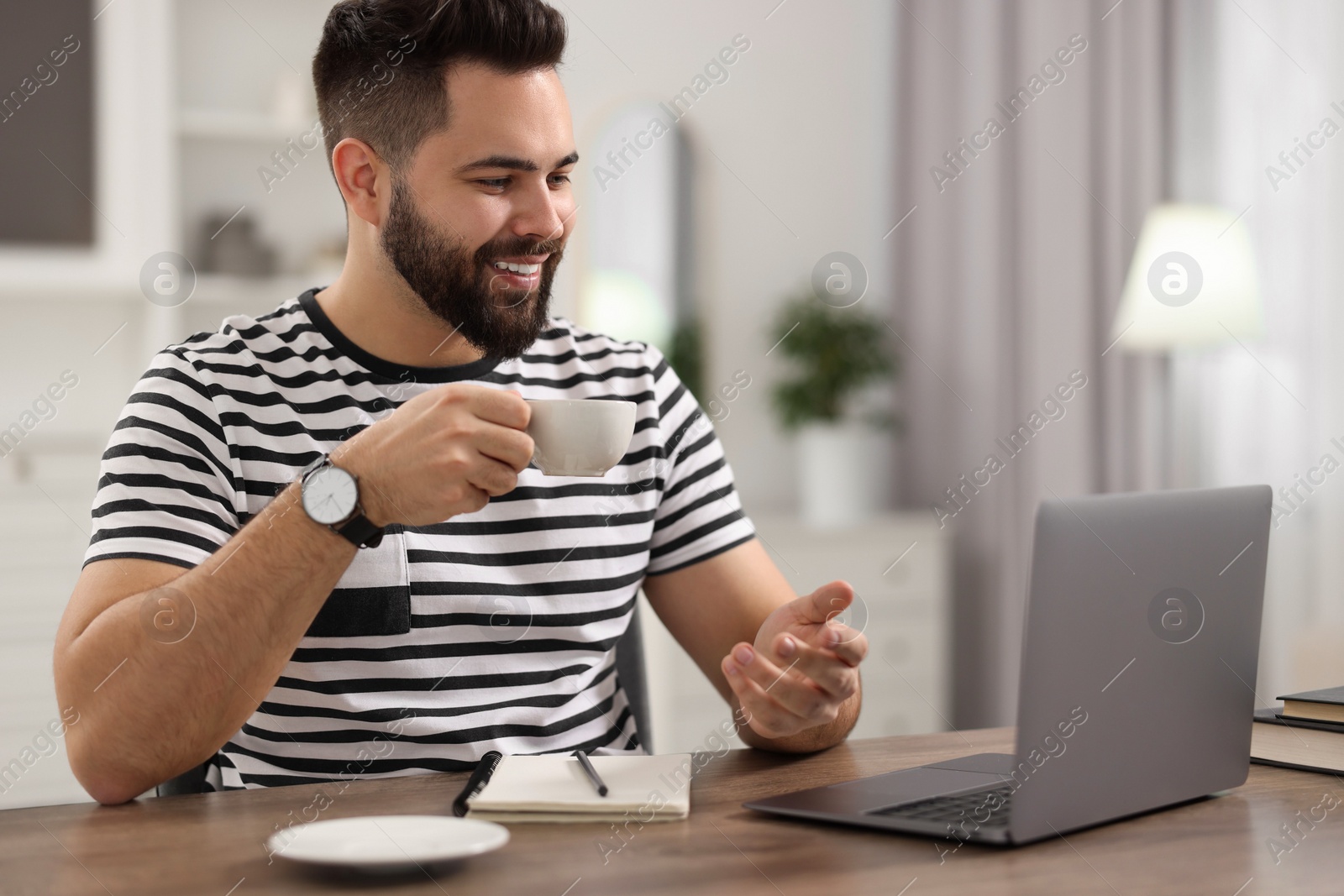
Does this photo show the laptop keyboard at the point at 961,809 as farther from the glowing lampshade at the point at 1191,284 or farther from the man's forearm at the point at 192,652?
the glowing lampshade at the point at 1191,284

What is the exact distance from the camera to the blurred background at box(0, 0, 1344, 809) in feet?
8.57

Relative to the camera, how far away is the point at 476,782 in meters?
1.00

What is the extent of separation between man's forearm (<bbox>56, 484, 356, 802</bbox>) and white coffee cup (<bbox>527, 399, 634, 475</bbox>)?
21cm

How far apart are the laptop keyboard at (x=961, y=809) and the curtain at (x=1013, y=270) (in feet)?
6.86

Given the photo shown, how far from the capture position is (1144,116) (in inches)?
113

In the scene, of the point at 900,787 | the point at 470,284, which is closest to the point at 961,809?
the point at 900,787

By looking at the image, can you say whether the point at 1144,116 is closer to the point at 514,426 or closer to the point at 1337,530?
the point at 1337,530

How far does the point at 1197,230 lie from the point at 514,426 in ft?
6.75

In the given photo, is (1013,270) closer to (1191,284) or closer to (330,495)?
(1191,284)

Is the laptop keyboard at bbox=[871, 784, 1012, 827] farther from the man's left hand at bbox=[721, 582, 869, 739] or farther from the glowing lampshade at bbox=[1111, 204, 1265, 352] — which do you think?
the glowing lampshade at bbox=[1111, 204, 1265, 352]

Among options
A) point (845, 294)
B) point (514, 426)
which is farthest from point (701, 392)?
point (514, 426)

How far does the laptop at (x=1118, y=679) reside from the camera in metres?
0.83

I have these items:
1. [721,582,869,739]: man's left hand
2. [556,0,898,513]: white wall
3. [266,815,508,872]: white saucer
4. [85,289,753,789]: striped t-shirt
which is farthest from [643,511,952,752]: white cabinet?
[266,815,508,872]: white saucer

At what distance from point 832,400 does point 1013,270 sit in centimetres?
60
